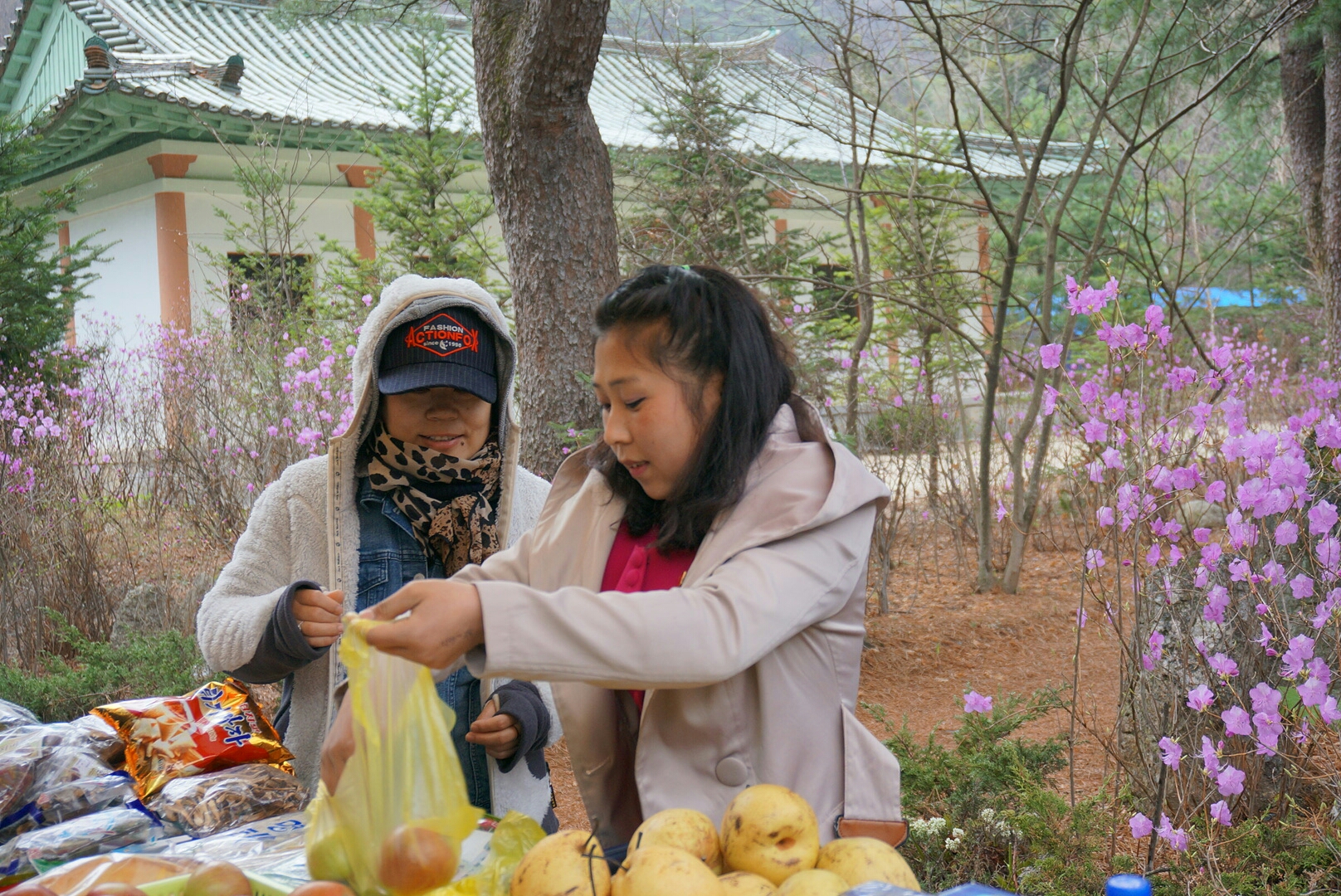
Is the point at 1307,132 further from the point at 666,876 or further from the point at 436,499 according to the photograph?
the point at 666,876

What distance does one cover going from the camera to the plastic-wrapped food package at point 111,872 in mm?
1424

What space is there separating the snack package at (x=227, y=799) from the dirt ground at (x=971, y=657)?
2352 millimetres

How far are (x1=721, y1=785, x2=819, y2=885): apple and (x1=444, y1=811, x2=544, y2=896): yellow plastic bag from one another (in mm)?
251

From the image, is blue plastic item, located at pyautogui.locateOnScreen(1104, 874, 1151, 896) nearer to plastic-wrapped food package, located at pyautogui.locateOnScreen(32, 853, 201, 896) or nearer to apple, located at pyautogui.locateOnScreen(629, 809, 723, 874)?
apple, located at pyautogui.locateOnScreen(629, 809, 723, 874)

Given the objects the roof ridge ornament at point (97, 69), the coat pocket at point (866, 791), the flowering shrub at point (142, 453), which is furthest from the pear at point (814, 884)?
the roof ridge ornament at point (97, 69)

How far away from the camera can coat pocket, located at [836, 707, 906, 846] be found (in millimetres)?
1505

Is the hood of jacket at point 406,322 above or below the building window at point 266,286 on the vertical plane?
below

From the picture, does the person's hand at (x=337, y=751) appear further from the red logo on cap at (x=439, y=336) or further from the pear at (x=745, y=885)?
the red logo on cap at (x=439, y=336)

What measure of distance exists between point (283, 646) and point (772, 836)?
1.03 meters

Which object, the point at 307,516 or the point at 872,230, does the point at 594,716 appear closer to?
the point at 307,516

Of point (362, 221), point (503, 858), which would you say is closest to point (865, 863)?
point (503, 858)

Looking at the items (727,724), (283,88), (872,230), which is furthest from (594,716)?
(283,88)

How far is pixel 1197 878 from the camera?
2.59 metres

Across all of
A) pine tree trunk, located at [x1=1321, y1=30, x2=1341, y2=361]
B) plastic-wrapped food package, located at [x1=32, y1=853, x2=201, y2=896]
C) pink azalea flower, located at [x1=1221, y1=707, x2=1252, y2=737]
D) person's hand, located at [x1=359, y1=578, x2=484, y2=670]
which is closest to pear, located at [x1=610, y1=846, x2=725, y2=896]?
person's hand, located at [x1=359, y1=578, x2=484, y2=670]
